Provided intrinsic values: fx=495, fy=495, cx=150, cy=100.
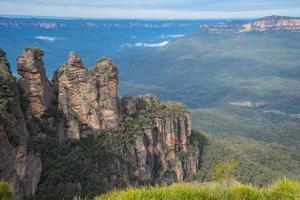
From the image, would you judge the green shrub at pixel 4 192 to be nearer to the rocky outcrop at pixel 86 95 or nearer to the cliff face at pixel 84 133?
the cliff face at pixel 84 133

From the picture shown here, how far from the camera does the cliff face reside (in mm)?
32906

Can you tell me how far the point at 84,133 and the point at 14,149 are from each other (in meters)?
20.1

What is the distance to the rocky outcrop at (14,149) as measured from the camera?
92.2 feet

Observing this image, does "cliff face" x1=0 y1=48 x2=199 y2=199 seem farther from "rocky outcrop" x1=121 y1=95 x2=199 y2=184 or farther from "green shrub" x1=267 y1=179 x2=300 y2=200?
"green shrub" x1=267 y1=179 x2=300 y2=200

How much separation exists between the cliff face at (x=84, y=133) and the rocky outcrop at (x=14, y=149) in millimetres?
59

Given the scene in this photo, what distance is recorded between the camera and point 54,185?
123ft

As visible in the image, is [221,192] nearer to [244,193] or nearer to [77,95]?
[244,193]

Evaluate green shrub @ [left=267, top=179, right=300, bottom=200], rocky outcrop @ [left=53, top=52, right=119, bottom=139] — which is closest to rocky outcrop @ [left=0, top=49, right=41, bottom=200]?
rocky outcrop @ [left=53, top=52, right=119, bottom=139]

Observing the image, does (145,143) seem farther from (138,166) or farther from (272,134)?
(272,134)

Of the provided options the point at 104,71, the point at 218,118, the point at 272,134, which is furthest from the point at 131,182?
the point at 218,118

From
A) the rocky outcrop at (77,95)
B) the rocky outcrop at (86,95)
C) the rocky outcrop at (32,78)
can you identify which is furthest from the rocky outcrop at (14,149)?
the rocky outcrop at (86,95)

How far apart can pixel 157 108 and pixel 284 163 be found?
29.4 metres

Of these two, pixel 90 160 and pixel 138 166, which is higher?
pixel 90 160

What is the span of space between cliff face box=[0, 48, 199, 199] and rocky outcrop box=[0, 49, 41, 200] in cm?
6
